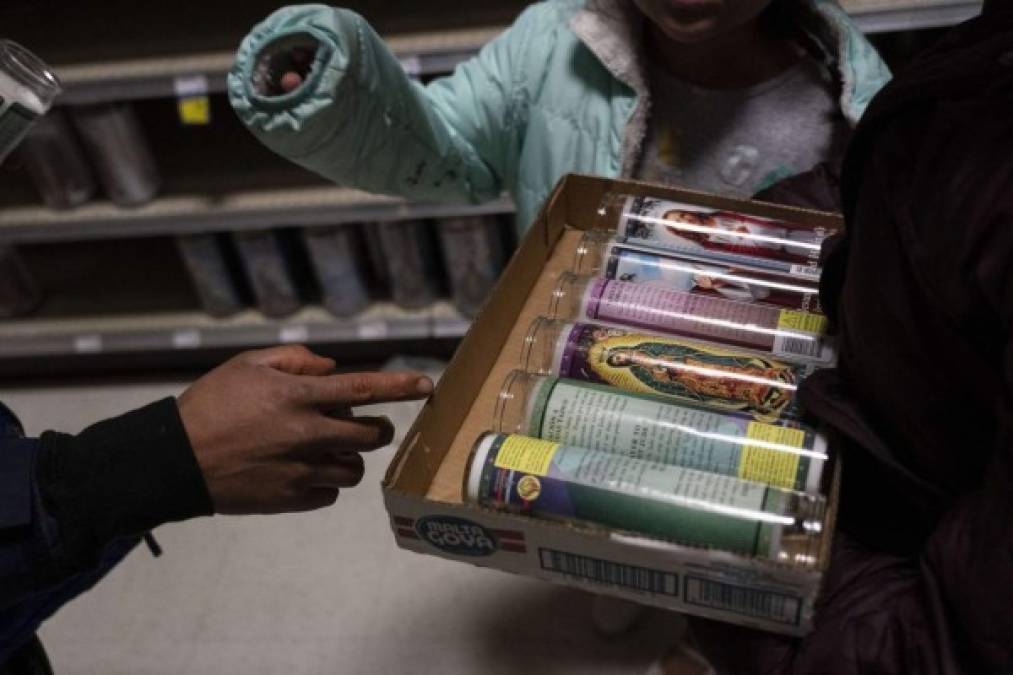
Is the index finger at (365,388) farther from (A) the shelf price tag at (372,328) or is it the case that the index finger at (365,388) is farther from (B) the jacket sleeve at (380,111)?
(A) the shelf price tag at (372,328)

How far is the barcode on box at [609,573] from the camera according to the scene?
0.69 meters

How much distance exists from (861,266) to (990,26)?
0.18 m

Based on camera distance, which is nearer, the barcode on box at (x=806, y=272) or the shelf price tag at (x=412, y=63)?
the barcode on box at (x=806, y=272)

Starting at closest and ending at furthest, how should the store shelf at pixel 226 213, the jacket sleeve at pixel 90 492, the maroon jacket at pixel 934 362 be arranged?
the maroon jacket at pixel 934 362 < the jacket sleeve at pixel 90 492 < the store shelf at pixel 226 213

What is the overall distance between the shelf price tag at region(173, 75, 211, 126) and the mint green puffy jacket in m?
0.73

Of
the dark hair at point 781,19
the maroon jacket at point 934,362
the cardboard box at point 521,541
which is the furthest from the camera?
the dark hair at point 781,19

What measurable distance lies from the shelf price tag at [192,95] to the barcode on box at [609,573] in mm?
1393

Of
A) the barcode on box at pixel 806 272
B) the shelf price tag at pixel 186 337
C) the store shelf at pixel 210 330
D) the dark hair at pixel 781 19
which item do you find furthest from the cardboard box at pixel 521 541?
the shelf price tag at pixel 186 337

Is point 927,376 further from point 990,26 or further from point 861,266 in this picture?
point 990,26

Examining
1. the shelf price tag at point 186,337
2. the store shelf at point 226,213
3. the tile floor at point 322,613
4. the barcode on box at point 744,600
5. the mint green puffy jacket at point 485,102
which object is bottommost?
the tile floor at point 322,613

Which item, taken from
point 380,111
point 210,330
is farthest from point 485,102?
point 210,330

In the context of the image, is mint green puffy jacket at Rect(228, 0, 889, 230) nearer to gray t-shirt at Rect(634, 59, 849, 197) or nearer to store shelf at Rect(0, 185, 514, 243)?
gray t-shirt at Rect(634, 59, 849, 197)

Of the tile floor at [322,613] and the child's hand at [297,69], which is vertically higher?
the child's hand at [297,69]

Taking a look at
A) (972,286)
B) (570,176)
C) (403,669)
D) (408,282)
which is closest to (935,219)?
(972,286)
